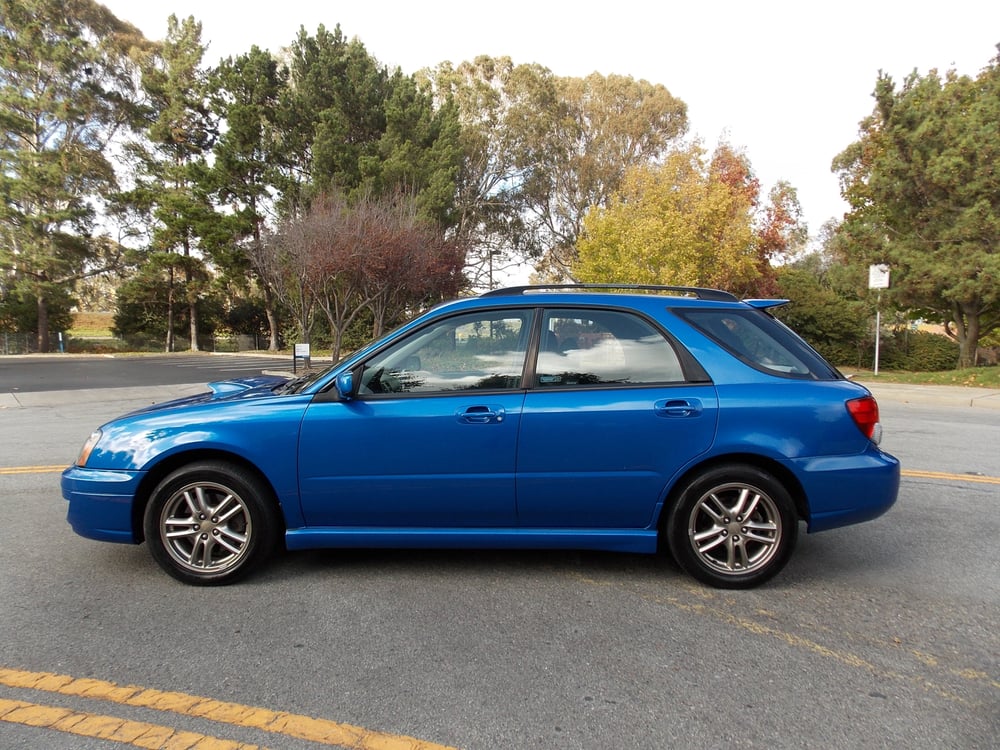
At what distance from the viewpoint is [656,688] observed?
2732 mm

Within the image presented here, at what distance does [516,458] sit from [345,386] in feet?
3.40

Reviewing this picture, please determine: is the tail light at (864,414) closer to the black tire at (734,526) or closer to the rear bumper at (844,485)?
the rear bumper at (844,485)

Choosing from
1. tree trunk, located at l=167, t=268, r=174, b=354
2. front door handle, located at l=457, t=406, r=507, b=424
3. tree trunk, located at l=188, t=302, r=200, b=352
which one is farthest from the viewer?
tree trunk, located at l=188, t=302, r=200, b=352

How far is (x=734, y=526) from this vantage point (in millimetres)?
3666

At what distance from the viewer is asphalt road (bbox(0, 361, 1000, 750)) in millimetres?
2465

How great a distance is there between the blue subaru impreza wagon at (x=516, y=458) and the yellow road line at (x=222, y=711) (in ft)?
3.27

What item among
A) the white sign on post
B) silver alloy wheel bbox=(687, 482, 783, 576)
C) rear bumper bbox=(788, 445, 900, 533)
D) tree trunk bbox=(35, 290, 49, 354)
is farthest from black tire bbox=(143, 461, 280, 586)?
tree trunk bbox=(35, 290, 49, 354)

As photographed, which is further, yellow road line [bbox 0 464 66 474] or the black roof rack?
yellow road line [bbox 0 464 66 474]

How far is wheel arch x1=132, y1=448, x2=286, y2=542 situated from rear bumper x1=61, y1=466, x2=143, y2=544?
4cm

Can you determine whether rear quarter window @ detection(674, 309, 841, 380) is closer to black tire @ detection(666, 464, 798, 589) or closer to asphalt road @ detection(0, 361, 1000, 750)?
black tire @ detection(666, 464, 798, 589)

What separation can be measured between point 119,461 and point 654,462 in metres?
3.04

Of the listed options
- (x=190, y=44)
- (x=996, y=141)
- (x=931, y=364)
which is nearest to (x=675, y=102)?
(x=931, y=364)

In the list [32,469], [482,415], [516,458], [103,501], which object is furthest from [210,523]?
[32,469]

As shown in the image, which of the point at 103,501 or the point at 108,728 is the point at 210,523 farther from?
the point at 108,728
